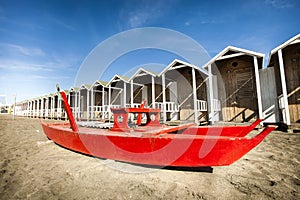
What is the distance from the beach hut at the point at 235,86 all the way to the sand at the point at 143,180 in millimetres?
6221

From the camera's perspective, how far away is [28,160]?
3.53m

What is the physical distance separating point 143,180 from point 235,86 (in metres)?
9.16

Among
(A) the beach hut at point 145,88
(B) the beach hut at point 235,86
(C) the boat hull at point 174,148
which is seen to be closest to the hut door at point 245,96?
(B) the beach hut at point 235,86

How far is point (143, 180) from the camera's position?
243cm

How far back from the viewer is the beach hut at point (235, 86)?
893 cm

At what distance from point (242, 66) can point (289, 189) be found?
8.88 metres

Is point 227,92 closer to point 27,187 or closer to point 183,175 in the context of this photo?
point 183,175

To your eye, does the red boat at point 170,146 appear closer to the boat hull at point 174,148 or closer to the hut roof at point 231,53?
the boat hull at point 174,148

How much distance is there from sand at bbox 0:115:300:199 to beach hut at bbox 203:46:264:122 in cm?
622

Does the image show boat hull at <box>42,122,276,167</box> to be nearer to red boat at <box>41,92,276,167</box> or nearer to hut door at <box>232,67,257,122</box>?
red boat at <box>41,92,276,167</box>

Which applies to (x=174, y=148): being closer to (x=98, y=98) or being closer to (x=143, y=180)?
(x=143, y=180)

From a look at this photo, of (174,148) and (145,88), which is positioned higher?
(145,88)

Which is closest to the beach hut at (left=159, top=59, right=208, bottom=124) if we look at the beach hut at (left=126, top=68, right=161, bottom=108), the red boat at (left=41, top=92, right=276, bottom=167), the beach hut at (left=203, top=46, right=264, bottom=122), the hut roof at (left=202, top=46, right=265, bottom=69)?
the beach hut at (left=203, top=46, right=264, bottom=122)

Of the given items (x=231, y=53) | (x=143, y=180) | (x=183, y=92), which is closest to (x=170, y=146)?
(x=143, y=180)
